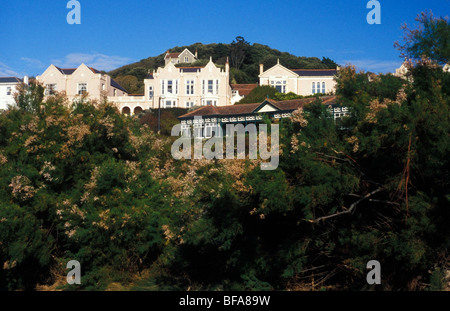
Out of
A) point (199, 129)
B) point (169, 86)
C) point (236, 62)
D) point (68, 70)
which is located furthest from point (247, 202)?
point (236, 62)

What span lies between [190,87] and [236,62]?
37.8m

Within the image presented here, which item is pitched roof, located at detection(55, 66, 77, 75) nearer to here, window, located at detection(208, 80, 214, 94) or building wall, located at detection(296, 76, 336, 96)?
window, located at detection(208, 80, 214, 94)

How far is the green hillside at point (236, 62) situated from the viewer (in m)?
75.7

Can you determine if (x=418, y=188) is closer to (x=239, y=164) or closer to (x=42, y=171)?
Result: (x=239, y=164)

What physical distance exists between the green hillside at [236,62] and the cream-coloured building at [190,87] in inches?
565

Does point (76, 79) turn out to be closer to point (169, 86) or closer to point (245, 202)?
point (169, 86)

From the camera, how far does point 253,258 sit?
13438 millimetres

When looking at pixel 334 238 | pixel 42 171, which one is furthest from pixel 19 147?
pixel 334 238

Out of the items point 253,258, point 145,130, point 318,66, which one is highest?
point 318,66

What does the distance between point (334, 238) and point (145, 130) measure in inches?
434

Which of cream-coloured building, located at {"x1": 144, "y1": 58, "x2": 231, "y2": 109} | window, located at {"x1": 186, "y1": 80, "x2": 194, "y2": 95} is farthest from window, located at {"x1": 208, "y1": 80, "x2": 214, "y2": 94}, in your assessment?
window, located at {"x1": 186, "y1": 80, "x2": 194, "y2": 95}

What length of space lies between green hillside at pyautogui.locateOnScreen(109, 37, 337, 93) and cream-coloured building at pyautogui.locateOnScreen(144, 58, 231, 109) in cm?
1435

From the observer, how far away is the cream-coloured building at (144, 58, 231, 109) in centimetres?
5234

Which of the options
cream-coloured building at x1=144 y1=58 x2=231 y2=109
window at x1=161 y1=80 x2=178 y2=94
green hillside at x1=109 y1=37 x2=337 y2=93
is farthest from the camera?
green hillside at x1=109 y1=37 x2=337 y2=93
